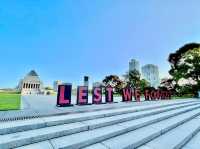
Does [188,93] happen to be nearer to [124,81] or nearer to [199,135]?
[124,81]

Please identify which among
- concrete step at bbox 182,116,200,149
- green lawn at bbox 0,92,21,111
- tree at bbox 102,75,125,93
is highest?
tree at bbox 102,75,125,93

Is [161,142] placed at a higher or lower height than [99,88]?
lower

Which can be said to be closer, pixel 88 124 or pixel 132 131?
pixel 88 124

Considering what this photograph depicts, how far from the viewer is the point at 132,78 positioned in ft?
181

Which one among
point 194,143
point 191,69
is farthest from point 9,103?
point 191,69

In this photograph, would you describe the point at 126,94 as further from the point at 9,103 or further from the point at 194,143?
the point at 9,103

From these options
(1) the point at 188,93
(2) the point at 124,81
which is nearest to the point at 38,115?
(1) the point at 188,93

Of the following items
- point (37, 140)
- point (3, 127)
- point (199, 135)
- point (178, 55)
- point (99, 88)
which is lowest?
point (199, 135)

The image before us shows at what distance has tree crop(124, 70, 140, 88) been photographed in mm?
53963

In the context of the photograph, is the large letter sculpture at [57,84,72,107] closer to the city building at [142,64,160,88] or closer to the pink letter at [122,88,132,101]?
the pink letter at [122,88,132,101]

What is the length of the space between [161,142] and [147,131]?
1.85 ft

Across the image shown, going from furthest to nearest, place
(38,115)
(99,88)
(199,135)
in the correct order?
(99,88) < (199,135) < (38,115)

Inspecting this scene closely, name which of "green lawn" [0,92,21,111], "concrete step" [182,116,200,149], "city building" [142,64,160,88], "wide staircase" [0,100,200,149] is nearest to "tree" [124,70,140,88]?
"city building" [142,64,160,88]

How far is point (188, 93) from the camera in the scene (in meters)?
33.1
